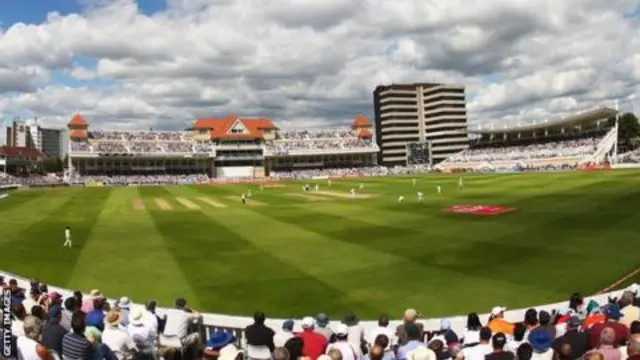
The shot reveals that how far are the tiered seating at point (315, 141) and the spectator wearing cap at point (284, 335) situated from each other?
13017 centimetres

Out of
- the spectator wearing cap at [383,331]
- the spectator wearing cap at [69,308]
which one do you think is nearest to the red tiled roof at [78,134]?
the spectator wearing cap at [69,308]

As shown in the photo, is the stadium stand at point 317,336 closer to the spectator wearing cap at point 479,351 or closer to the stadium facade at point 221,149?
the spectator wearing cap at point 479,351

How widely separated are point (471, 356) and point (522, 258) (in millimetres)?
15318

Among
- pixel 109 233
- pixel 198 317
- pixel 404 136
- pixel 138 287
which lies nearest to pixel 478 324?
pixel 198 317

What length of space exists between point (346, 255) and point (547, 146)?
99061 millimetres

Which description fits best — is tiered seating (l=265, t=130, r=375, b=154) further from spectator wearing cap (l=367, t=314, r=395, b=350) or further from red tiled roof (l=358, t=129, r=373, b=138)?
spectator wearing cap (l=367, t=314, r=395, b=350)

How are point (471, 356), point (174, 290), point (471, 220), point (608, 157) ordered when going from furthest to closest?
point (608, 157) < point (471, 220) < point (174, 290) < point (471, 356)

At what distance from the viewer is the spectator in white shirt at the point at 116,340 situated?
8.62 m

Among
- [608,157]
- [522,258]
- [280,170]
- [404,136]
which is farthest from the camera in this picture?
[404,136]

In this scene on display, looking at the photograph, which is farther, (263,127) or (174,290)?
(263,127)

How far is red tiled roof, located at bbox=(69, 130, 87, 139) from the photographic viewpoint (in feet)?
418

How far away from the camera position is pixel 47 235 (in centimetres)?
3269

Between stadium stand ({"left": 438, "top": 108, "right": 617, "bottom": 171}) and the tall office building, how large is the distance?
42897 millimetres

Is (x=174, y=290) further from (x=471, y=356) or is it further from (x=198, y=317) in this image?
(x=471, y=356)
